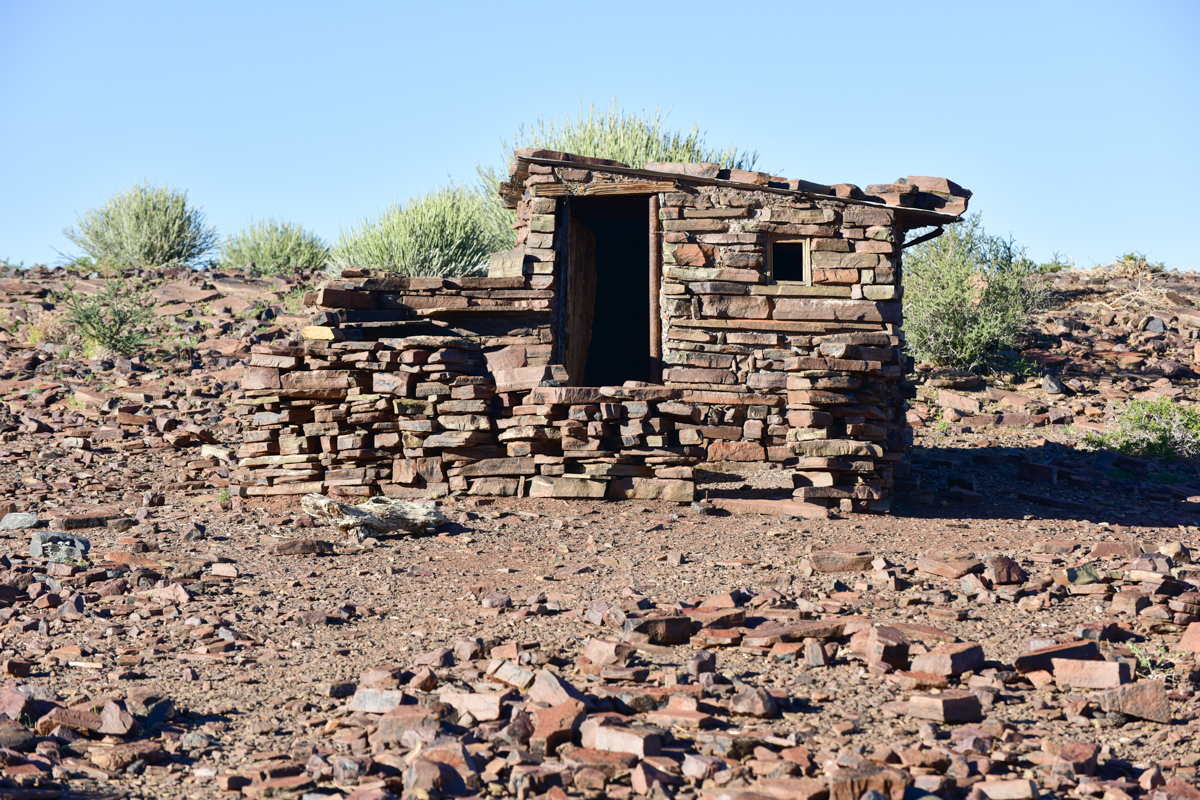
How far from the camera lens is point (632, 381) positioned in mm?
8984

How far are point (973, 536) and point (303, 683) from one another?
17.6 ft

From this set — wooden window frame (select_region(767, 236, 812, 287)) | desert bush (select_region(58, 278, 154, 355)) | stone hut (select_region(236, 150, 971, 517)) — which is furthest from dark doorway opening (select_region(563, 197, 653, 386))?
desert bush (select_region(58, 278, 154, 355))

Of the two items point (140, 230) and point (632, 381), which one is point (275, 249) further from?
point (632, 381)

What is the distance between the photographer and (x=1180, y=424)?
41.5 feet

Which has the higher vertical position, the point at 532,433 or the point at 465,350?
the point at 465,350

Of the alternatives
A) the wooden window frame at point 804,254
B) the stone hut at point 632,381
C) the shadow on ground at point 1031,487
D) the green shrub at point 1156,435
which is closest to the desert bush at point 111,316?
the stone hut at point 632,381

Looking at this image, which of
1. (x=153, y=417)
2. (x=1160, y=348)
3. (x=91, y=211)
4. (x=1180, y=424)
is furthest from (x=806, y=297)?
(x=91, y=211)

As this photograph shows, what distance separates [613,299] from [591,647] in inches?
316

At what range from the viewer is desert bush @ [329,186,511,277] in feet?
55.6

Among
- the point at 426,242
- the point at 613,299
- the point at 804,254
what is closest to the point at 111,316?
the point at 426,242

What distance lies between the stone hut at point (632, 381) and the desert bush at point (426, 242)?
7604 mm

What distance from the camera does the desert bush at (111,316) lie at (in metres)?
14.9

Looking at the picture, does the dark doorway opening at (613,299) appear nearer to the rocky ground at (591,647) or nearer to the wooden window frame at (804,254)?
the wooden window frame at (804,254)

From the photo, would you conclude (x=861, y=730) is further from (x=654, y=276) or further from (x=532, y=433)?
(x=654, y=276)
